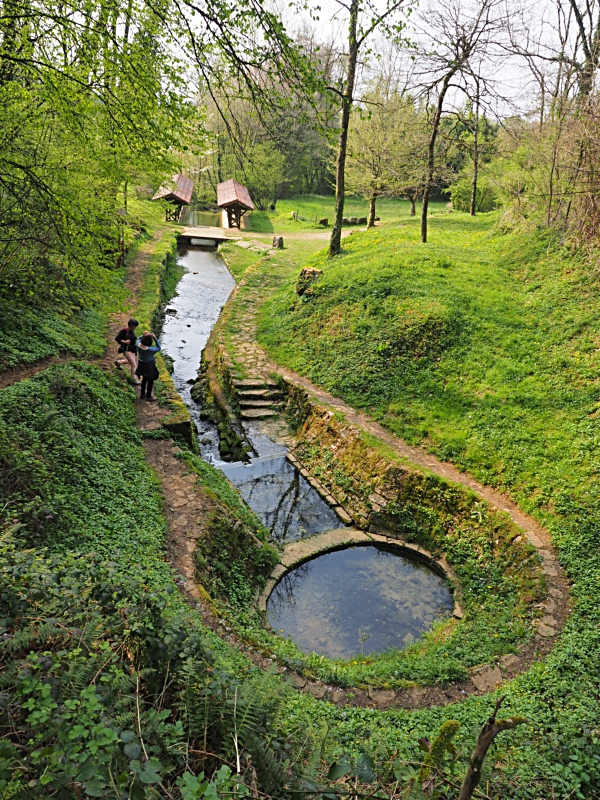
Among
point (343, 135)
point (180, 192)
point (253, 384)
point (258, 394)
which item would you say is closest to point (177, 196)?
point (180, 192)

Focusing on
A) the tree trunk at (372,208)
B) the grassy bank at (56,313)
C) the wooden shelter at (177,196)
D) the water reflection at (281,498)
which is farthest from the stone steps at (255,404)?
the wooden shelter at (177,196)

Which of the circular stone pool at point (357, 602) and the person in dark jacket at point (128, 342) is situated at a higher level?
the person in dark jacket at point (128, 342)

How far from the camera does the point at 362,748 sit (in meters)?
3.92

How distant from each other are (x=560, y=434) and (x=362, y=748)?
7428 mm

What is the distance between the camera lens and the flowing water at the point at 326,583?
283 inches

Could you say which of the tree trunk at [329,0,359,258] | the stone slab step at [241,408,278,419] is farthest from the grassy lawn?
the stone slab step at [241,408,278,419]

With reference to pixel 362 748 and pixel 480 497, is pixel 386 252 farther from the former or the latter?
pixel 362 748

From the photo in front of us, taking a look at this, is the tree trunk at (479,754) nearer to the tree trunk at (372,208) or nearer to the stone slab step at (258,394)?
the stone slab step at (258,394)

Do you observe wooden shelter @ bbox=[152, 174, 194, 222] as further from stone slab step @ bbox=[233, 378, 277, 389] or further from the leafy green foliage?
stone slab step @ bbox=[233, 378, 277, 389]

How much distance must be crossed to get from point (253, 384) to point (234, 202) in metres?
25.5

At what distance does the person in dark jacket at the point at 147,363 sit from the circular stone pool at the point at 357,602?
531 centimetres

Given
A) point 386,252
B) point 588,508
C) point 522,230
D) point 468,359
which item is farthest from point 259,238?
point 588,508

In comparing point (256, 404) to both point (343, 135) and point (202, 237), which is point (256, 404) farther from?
point (202, 237)

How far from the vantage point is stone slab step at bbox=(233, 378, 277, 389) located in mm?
13555
